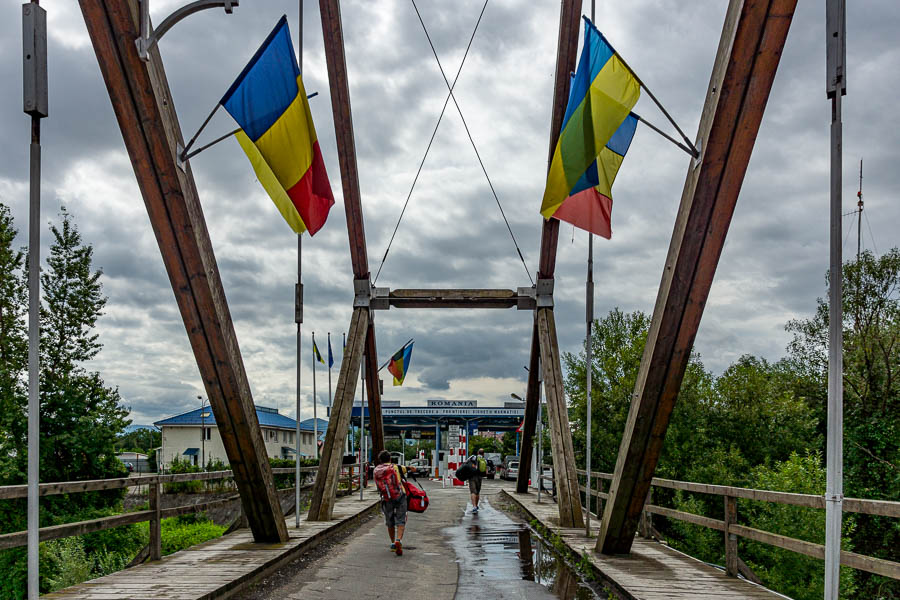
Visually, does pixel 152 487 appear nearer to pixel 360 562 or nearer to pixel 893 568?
pixel 360 562

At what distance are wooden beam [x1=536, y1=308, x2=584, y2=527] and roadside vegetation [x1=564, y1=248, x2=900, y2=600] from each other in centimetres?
1116

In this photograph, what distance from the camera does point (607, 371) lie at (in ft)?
111

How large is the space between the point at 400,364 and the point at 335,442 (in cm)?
1062

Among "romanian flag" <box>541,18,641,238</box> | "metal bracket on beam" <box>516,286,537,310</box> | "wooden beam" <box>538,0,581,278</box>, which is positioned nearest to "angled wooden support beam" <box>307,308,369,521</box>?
"metal bracket on beam" <box>516,286,537,310</box>

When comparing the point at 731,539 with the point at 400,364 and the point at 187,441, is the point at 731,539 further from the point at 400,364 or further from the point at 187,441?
the point at 187,441

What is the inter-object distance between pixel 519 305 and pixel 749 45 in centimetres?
1215

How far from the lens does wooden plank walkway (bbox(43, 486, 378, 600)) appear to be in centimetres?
704

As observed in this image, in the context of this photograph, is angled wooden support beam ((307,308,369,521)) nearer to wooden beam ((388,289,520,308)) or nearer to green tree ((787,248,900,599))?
wooden beam ((388,289,520,308))

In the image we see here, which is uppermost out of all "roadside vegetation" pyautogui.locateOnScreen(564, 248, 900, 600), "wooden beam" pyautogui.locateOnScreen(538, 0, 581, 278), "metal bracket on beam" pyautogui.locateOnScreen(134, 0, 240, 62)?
"wooden beam" pyautogui.locateOnScreen(538, 0, 581, 278)

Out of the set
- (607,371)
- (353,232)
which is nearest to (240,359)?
(353,232)

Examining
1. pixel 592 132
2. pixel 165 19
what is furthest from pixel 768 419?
pixel 165 19

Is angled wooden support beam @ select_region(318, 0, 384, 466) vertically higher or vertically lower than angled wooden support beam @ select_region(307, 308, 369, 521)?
higher

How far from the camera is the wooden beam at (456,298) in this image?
1830cm

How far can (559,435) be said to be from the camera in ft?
47.9
